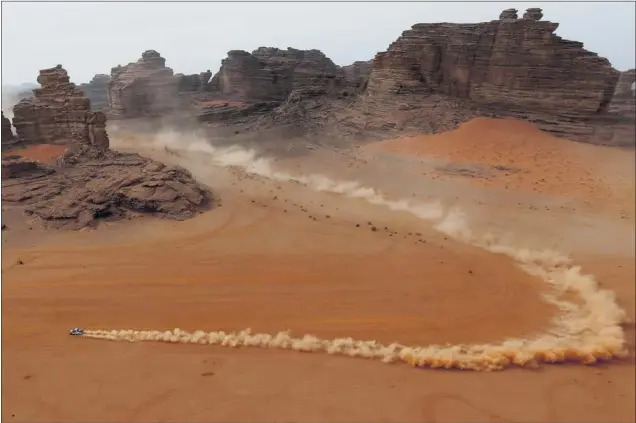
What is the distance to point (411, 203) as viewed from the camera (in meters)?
16.0

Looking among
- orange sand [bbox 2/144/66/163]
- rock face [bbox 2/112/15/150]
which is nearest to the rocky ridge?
orange sand [bbox 2/144/66/163]

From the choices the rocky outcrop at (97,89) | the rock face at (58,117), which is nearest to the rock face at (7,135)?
the rock face at (58,117)

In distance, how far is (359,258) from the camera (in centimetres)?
1080

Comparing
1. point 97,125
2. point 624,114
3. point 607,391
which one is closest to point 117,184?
point 97,125

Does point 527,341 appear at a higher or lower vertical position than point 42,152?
lower

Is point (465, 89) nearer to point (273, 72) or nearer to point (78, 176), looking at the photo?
point (273, 72)

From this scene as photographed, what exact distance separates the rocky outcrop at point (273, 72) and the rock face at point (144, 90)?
5517 mm

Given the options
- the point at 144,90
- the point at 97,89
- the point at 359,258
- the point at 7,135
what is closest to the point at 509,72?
the point at 359,258

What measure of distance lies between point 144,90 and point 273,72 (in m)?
11.0

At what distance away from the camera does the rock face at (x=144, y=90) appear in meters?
36.1

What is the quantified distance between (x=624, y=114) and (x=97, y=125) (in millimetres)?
22778

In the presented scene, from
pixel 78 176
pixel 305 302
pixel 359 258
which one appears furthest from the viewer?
pixel 78 176

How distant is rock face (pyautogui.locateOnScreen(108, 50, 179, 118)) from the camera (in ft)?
119

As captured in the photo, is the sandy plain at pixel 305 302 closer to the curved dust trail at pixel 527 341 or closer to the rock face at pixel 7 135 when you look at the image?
the curved dust trail at pixel 527 341
